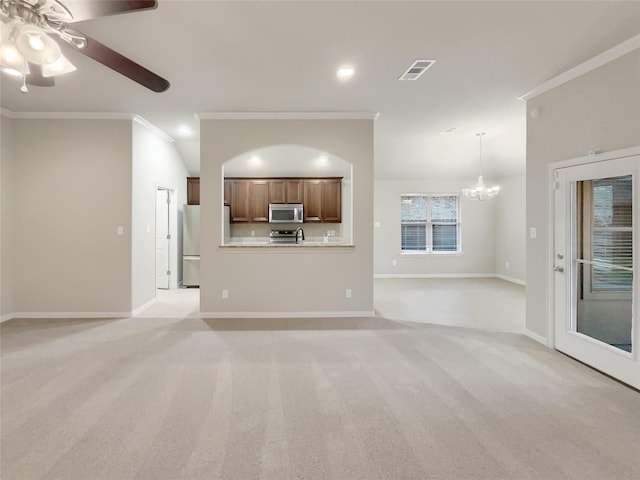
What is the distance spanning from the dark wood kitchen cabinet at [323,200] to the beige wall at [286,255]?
3.19 meters

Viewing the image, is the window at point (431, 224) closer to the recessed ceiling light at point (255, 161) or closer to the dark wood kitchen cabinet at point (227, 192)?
the recessed ceiling light at point (255, 161)

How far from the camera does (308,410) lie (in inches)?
95.5

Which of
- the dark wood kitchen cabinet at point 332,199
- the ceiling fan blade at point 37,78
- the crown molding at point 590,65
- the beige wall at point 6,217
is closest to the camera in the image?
the ceiling fan blade at point 37,78

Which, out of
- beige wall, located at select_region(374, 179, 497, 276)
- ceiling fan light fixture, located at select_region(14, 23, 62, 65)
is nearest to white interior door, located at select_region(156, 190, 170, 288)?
beige wall, located at select_region(374, 179, 497, 276)

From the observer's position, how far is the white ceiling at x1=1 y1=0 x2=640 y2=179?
8.16 feet

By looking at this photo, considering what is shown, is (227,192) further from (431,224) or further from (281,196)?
(431,224)

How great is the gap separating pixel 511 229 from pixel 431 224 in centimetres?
177

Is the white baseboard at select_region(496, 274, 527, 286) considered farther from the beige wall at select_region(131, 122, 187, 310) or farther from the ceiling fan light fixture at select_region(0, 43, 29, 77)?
the ceiling fan light fixture at select_region(0, 43, 29, 77)

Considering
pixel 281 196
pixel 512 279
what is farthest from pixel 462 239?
pixel 281 196

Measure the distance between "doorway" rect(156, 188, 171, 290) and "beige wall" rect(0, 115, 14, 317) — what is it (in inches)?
94.0

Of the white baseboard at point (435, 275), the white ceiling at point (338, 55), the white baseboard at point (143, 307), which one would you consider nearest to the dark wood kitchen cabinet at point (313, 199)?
the white baseboard at point (435, 275)

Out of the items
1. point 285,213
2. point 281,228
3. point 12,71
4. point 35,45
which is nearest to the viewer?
point 35,45

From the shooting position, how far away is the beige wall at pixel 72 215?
474 cm

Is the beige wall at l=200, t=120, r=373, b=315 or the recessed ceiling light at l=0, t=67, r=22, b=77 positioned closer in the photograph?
the recessed ceiling light at l=0, t=67, r=22, b=77
